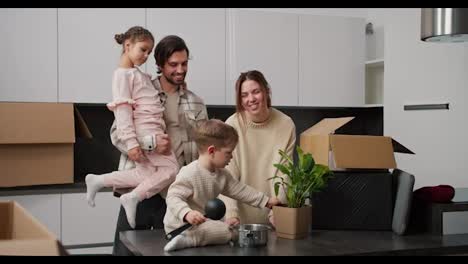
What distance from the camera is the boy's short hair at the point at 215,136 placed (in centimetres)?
142

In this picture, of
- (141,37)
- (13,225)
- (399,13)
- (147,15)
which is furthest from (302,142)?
(399,13)

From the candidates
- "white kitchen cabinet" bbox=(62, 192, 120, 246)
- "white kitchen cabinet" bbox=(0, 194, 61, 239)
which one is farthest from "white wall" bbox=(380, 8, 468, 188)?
"white kitchen cabinet" bbox=(0, 194, 61, 239)

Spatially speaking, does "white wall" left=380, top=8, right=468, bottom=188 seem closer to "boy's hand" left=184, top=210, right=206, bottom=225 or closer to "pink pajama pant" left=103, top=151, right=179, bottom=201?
"pink pajama pant" left=103, top=151, right=179, bottom=201

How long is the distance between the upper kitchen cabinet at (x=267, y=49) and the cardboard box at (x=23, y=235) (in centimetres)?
256

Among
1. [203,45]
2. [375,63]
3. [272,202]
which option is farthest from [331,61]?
[272,202]

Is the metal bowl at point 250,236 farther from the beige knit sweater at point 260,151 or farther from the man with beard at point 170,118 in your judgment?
the man with beard at point 170,118

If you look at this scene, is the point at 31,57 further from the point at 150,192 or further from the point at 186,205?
the point at 186,205

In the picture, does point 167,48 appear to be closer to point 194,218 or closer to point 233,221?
→ point 233,221

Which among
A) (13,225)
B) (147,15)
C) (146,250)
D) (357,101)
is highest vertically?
(147,15)

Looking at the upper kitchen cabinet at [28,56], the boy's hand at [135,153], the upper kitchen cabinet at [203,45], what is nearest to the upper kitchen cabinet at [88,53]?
the upper kitchen cabinet at [28,56]

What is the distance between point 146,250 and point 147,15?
6.85 feet

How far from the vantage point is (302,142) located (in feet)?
5.67

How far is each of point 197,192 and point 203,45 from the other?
1.90 meters

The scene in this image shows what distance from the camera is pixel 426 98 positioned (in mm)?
3059
